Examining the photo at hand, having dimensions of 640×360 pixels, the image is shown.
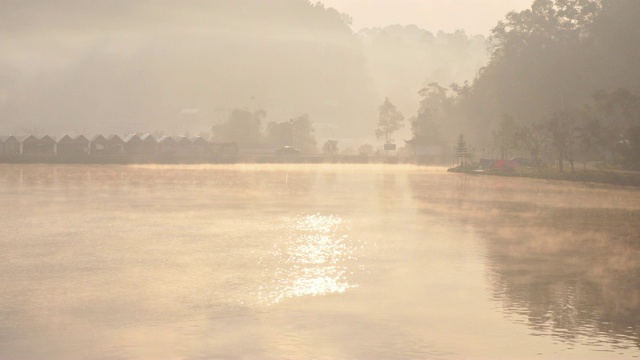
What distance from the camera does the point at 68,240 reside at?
26750mm

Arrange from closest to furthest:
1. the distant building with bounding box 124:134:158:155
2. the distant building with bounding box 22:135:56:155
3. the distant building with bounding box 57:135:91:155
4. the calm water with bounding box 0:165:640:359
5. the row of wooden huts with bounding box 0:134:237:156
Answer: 1. the calm water with bounding box 0:165:640:359
2. the distant building with bounding box 22:135:56:155
3. the distant building with bounding box 57:135:91:155
4. the row of wooden huts with bounding box 0:134:237:156
5. the distant building with bounding box 124:134:158:155

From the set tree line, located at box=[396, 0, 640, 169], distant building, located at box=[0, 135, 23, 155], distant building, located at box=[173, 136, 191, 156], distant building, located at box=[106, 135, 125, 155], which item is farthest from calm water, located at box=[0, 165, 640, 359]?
distant building, located at box=[173, 136, 191, 156]

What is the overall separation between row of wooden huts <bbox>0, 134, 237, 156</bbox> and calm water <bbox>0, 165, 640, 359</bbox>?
373 feet

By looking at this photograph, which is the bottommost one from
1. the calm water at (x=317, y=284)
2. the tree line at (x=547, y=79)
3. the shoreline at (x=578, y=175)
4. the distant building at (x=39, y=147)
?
the calm water at (x=317, y=284)

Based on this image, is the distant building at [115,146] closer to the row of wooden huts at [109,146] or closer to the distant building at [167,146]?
the row of wooden huts at [109,146]

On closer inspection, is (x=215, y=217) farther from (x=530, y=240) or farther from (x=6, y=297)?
(x=6, y=297)

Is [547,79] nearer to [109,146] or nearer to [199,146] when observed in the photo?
[199,146]

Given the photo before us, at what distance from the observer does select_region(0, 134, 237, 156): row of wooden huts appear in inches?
5778

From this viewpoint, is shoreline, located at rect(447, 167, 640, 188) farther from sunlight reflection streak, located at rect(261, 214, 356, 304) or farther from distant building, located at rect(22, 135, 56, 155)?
distant building, located at rect(22, 135, 56, 155)

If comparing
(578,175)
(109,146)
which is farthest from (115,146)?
(578,175)

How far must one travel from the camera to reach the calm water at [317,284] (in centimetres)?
1297

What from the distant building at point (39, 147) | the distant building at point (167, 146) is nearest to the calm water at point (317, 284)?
the distant building at point (39, 147)

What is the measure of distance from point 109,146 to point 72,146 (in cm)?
735

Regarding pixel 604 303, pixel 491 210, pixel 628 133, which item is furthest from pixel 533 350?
Result: pixel 628 133
